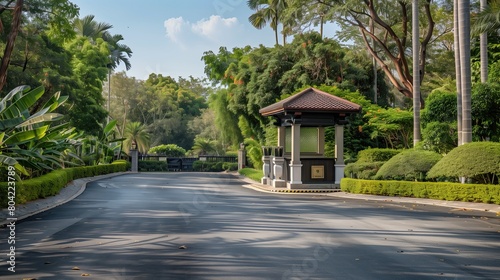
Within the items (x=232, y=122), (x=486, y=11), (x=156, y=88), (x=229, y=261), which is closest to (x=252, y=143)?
(x=232, y=122)

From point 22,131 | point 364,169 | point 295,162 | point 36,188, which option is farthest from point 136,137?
point 22,131

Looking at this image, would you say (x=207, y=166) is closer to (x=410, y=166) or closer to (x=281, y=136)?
(x=281, y=136)

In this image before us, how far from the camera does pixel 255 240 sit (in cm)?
1220

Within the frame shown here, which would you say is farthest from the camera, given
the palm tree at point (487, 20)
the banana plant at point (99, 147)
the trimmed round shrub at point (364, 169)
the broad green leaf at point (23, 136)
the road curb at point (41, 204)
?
the banana plant at point (99, 147)

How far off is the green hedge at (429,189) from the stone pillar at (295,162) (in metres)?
2.60

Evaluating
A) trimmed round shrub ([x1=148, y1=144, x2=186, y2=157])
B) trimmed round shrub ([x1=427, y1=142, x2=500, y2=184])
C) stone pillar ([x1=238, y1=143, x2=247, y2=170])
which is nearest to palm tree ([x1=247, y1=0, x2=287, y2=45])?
stone pillar ([x1=238, y1=143, x2=247, y2=170])

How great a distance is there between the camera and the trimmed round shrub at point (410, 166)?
990 inches

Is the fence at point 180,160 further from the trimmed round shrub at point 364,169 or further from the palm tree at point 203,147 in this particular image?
the trimmed round shrub at point 364,169

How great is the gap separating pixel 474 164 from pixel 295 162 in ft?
36.1

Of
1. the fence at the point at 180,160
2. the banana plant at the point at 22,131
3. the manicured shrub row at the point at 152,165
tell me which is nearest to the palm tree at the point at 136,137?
the fence at the point at 180,160

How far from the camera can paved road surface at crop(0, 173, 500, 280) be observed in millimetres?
8938

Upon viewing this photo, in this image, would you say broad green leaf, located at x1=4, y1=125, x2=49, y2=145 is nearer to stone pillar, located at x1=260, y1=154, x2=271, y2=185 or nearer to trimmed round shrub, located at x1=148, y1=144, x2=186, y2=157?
stone pillar, located at x1=260, y1=154, x2=271, y2=185

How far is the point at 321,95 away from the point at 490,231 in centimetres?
1928

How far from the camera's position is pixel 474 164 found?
21.6 meters
